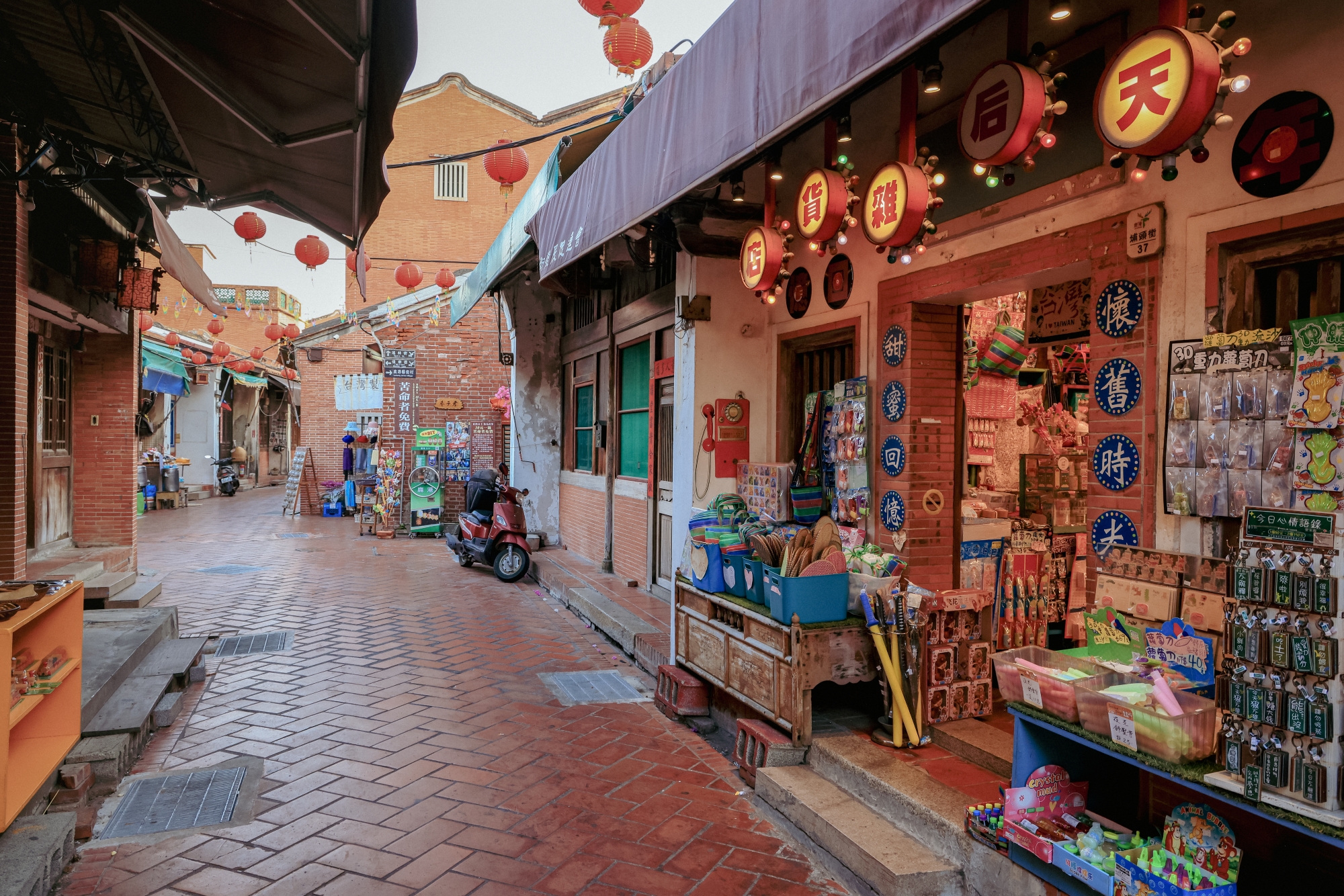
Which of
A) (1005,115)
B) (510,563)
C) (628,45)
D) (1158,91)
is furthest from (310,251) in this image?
(1158,91)

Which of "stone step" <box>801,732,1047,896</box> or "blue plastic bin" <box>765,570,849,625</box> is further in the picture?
"blue plastic bin" <box>765,570,849,625</box>

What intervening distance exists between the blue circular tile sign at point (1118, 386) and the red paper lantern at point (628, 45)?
503 centimetres

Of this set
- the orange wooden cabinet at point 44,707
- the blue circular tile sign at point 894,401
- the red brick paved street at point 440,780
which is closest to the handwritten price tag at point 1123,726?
the red brick paved street at point 440,780

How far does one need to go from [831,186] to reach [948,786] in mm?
2715

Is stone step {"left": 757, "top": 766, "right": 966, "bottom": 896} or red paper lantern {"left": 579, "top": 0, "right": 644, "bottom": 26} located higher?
red paper lantern {"left": 579, "top": 0, "right": 644, "bottom": 26}

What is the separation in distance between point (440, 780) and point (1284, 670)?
11.6 feet

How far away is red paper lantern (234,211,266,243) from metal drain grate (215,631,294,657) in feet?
16.7

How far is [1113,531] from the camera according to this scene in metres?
3.11

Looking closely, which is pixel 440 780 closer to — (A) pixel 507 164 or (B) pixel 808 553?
(B) pixel 808 553

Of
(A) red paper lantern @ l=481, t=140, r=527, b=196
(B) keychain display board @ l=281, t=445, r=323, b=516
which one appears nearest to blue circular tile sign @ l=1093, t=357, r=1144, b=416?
(A) red paper lantern @ l=481, t=140, r=527, b=196

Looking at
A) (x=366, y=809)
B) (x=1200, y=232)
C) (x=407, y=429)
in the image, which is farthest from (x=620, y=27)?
(x=407, y=429)

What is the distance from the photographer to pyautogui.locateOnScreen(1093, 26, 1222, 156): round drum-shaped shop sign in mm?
1995

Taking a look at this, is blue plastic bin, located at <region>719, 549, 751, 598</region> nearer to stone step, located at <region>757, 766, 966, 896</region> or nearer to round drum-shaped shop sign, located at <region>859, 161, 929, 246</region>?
stone step, located at <region>757, 766, 966, 896</region>

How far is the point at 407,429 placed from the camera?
1375 centimetres
